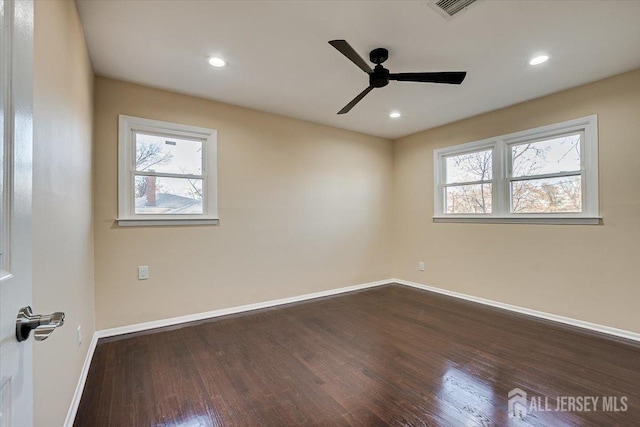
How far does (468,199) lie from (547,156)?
1.08 m

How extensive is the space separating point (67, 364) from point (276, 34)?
2.61 meters

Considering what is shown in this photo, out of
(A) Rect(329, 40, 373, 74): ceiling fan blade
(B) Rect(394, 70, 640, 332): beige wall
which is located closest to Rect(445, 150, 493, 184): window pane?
(B) Rect(394, 70, 640, 332): beige wall

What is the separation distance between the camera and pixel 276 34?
228 centimetres

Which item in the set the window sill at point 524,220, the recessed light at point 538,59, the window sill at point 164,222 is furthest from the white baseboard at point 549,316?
the window sill at point 164,222

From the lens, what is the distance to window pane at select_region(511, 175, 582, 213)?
10.7 ft

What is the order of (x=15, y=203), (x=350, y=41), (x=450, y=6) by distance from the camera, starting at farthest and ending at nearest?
(x=350, y=41), (x=450, y=6), (x=15, y=203)

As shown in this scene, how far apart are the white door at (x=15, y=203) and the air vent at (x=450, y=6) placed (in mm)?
2134

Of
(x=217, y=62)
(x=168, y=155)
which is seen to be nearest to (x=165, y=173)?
(x=168, y=155)

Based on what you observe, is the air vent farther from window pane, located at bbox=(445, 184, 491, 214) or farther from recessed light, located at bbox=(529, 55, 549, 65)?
window pane, located at bbox=(445, 184, 491, 214)

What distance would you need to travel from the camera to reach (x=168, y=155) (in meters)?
3.29

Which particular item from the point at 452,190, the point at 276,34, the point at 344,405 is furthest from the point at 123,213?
the point at 452,190

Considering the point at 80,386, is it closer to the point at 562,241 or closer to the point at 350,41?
the point at 350,41

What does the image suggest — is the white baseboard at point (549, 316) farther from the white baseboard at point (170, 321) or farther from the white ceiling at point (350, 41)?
the white ceiling at point (350, 41)

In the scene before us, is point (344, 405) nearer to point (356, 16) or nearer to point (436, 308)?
point (436, 308)
